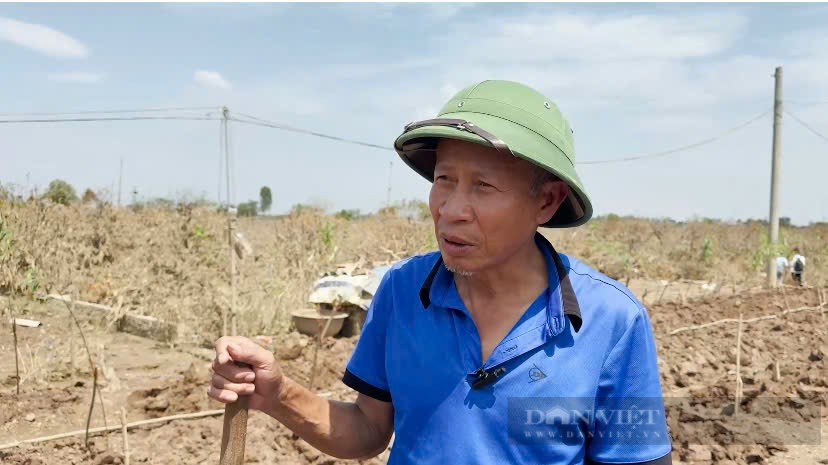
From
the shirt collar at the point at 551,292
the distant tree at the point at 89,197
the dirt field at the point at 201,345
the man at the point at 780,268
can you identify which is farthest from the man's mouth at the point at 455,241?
the man at the point at 780,268

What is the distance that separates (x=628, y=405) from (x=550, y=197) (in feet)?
1.60

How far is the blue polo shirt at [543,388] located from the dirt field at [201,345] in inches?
92.6

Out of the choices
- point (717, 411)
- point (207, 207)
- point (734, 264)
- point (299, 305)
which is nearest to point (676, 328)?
point (717, 411)

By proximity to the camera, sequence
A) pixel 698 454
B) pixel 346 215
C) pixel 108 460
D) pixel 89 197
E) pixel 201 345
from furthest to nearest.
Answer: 1. pixel 346 215
2. pixel 89 197
3. pixel 201 345
4. pixel 698 454
5. pixel 108 460

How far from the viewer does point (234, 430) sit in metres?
1.50

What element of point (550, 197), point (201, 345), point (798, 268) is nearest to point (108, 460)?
point (550, 197)

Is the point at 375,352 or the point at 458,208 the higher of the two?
the point at 458,208

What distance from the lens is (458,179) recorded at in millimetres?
1514

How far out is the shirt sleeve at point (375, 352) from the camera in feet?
5.51

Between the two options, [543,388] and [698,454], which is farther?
[698,454]

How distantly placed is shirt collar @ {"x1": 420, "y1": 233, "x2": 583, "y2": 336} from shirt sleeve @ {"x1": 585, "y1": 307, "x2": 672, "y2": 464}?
0.11 metres

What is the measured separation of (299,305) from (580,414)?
23.2ft

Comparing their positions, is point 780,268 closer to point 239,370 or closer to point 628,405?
point 628,405

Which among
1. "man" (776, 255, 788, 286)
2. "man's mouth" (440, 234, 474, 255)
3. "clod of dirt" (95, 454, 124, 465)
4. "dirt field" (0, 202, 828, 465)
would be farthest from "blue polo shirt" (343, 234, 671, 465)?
"man" (776, 255, 788, 286)
